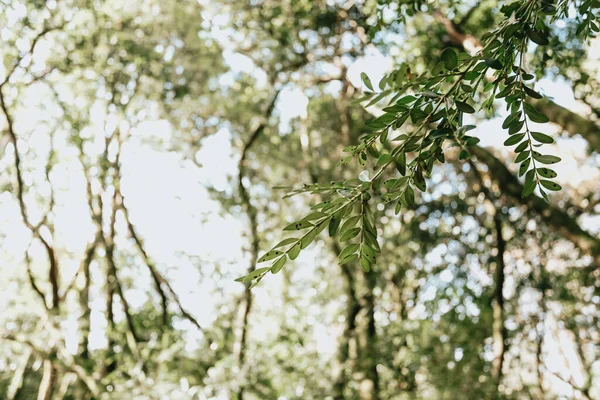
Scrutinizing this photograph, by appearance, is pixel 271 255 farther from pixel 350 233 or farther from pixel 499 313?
pixel 499 313

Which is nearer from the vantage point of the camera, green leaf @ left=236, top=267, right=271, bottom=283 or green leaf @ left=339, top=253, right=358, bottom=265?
green leaf @ left=236, top=267, right=271, bottom=283

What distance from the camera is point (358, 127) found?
7090mm

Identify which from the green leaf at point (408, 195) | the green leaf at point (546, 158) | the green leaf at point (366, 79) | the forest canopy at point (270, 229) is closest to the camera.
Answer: the green leaf at point (546, 158)

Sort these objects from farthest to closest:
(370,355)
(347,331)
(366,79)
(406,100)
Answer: (347,331) < (370,355) < (366,79) < (406,100)

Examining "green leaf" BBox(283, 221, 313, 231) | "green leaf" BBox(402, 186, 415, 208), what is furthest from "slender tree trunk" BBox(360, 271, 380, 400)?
"green leaf" BBox(283, 221, 313, 231)

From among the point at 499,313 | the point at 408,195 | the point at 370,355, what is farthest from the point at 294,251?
the point at 499,313

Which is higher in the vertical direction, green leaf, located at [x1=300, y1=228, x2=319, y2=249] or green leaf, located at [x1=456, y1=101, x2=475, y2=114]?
green leaf, located at [x1=456, y1=101, x2=475, y2=114]

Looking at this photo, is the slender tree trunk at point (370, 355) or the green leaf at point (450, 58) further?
the slender tree trunk at point (370, 355)

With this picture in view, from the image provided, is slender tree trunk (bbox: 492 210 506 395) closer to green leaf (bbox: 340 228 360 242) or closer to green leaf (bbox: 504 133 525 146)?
green leaf (bbox: 504 133 525 146)

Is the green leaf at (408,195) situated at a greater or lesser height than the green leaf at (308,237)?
greater

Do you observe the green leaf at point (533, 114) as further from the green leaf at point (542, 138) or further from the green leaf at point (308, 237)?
the green leaf at point (308, 237)

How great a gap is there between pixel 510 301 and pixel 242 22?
17.0 ft

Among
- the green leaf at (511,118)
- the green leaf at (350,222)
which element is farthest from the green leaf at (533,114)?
the green leaf at (350,222)

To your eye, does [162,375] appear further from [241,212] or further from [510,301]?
[510,301]
